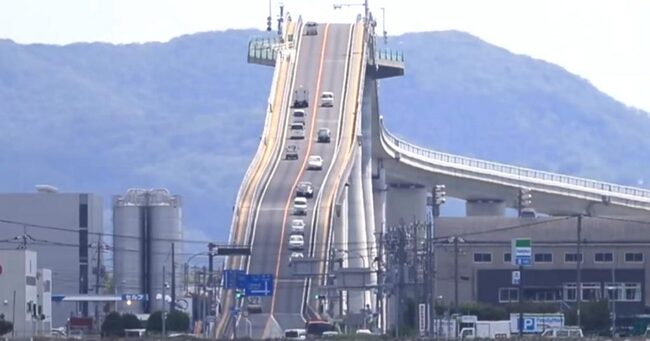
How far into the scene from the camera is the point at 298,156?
138 m

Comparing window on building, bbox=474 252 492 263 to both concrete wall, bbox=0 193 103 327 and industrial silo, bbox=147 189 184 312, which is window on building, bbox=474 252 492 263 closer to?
industrial silo, bbox=147 189 184 312

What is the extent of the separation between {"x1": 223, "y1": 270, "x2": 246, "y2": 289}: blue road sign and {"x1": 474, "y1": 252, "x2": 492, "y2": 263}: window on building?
77.9 ft

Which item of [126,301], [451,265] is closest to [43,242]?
[126,301]

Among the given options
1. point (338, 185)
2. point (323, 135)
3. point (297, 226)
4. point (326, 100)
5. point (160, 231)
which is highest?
point (326, 100)

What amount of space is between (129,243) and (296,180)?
91.2ft

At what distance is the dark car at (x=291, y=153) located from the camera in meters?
138

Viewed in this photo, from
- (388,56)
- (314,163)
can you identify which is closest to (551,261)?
(314,163)

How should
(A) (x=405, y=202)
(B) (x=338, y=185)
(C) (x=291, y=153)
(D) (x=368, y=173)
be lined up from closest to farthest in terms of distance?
1. (B) (x=338, y=185)
2. (C) (x=291, y=153)
3. (D) (x=368, y=173)
4. (A) (x=405, y=202)

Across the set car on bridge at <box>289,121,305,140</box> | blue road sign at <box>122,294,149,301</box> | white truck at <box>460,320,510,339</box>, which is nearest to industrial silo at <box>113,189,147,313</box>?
blue road sign at <box>122,294,149,301</box>

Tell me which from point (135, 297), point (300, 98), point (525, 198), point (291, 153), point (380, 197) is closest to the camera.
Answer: point (291, 153)

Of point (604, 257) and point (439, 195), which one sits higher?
point (439, 195)

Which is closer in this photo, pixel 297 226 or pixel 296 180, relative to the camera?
pixel 297 226

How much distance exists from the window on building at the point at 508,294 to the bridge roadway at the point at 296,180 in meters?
14.6

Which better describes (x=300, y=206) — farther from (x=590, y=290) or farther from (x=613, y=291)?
(x=590, y=290)
